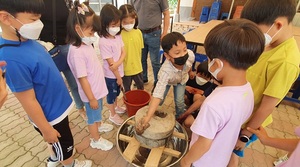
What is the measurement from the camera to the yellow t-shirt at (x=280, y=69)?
0.72 m

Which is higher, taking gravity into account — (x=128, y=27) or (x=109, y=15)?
(x=109, y=15)

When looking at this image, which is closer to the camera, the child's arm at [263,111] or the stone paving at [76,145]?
the child's arm at [263,111]

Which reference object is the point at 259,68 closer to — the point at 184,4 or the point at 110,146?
the point at 110,146

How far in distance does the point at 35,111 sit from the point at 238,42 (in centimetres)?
93

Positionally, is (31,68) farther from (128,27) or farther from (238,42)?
(128,27)

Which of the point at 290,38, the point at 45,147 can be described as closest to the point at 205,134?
the point at 290,38

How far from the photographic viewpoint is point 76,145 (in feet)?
5.04

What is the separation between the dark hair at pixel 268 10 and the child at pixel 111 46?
946mm

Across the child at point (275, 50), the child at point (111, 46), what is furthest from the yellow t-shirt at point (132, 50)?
the child at point (275, 50)

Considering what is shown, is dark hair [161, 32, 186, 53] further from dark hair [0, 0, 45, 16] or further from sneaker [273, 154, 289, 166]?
sneaker [273, 154, 289, 166]

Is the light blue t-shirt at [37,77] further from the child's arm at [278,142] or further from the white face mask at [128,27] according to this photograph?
the child's arm at [278,142]

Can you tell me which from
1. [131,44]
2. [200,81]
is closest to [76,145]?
[131,44]

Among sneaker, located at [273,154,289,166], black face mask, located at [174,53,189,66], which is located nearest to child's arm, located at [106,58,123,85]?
black face mask, located at [174,53,189,66]

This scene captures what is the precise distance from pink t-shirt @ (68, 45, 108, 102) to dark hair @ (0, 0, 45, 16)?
0.36m
